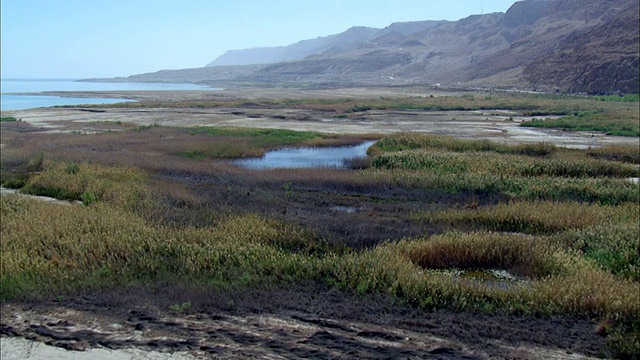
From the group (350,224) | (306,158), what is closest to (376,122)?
(306,158)

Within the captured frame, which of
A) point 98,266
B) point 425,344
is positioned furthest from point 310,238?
point 425,344

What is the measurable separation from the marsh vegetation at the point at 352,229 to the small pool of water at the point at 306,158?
2.04 meters

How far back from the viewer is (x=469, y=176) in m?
20.2

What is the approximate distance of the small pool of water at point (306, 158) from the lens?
25625mm

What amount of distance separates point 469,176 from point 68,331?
593 inches

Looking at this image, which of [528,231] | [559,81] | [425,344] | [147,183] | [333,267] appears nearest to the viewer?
[425,344]

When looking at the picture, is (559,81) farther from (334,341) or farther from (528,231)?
(334,341)

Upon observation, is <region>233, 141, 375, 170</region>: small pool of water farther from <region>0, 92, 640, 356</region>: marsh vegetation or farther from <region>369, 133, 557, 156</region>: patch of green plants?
<region>0, 92, 640, 356</region>: marsh vegetation

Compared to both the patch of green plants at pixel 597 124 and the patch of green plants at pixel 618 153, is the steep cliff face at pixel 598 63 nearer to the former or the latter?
the patch of green plants at pixel 597 124

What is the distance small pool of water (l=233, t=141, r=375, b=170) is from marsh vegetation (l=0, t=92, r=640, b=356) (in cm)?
204

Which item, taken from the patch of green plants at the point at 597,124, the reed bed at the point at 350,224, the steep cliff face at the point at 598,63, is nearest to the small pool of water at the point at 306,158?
the reed bed at the point at 350,224

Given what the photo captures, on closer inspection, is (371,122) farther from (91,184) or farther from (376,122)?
(91,184)

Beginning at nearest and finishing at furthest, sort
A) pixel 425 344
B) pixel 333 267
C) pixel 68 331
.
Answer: pixel 425 344, pixel 68 331, pixel 333 267

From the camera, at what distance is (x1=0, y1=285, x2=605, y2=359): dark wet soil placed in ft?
25.3
